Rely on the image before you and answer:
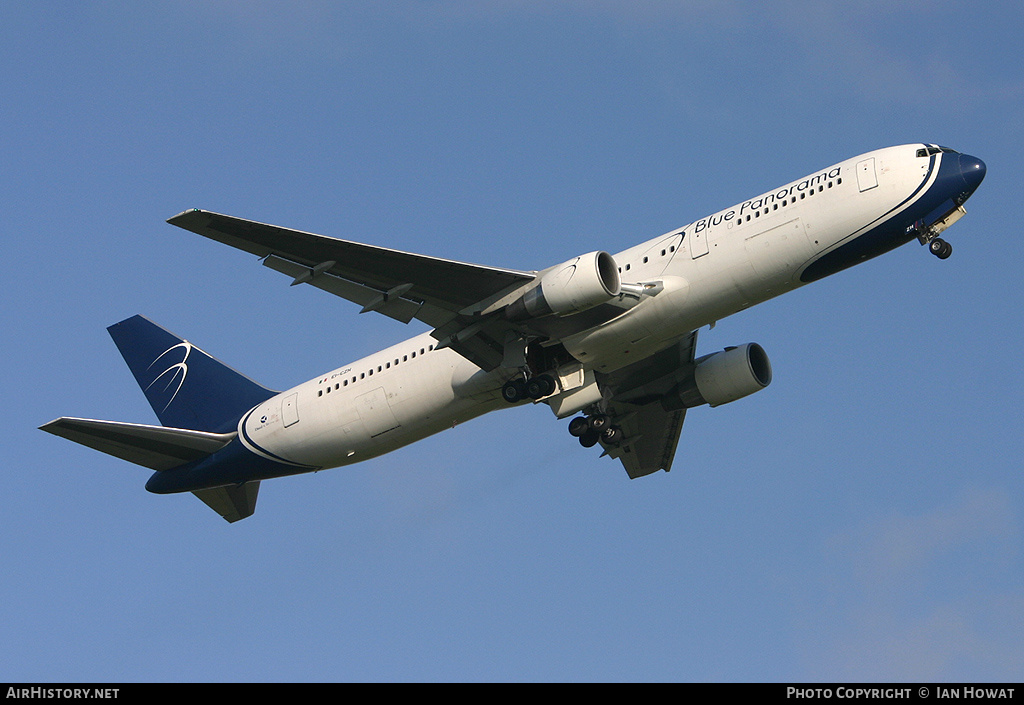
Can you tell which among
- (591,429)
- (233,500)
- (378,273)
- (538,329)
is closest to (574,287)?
(538,329)

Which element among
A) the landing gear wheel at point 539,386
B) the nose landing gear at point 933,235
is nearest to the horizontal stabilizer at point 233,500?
the landing gear wheel at point 539,386

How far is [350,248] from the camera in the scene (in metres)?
27.3

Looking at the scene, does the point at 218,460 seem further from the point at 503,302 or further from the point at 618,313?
the point at 618,313

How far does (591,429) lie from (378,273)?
854 centimetres

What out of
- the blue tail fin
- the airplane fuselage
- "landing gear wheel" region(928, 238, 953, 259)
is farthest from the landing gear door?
the blue tail fin

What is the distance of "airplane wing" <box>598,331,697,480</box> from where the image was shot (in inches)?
1340

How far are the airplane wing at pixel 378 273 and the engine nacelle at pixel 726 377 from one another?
322 inches

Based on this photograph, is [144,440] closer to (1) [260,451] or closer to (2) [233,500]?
(1) [260,451]

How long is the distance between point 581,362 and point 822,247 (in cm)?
695

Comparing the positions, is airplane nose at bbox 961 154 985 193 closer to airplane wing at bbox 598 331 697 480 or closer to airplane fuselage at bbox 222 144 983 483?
airplane fuselage at bbox 222 144 983 483
